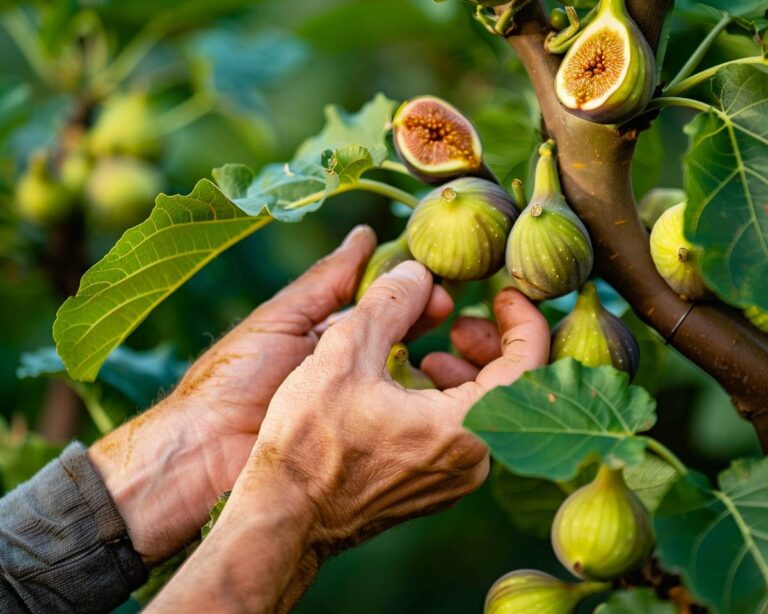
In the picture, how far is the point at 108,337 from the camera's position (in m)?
1.32

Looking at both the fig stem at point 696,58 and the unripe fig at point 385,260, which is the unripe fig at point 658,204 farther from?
the unripe fig at point 385,260

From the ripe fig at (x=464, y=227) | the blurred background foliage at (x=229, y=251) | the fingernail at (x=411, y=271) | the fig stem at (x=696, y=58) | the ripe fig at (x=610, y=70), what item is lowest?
the blurred background foliage at (x=229, y=251)

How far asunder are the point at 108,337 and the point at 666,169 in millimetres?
2305

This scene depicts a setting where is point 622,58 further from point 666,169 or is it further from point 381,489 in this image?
point 666,169

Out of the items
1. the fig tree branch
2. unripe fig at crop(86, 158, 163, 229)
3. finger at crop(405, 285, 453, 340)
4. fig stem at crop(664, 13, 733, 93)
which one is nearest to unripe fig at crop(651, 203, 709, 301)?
the fig tree branch

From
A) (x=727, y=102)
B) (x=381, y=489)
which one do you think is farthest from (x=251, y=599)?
(x=727, y=102)

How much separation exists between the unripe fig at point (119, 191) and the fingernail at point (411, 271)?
1094 mm

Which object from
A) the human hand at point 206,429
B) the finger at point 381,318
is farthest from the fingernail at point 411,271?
the human hand at point 206,429

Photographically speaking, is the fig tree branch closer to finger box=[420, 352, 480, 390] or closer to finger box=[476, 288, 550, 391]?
finger box=[476, 288, 550, 391]

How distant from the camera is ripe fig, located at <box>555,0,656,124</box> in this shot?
0.99m

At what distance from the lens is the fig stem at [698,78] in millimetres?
1042

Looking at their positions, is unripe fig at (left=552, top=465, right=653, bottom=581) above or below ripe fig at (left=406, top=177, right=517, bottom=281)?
below

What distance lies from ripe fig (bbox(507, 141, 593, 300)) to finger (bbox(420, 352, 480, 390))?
0.82 feet

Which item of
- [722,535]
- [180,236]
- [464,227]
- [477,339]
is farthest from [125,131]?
[722,535]
